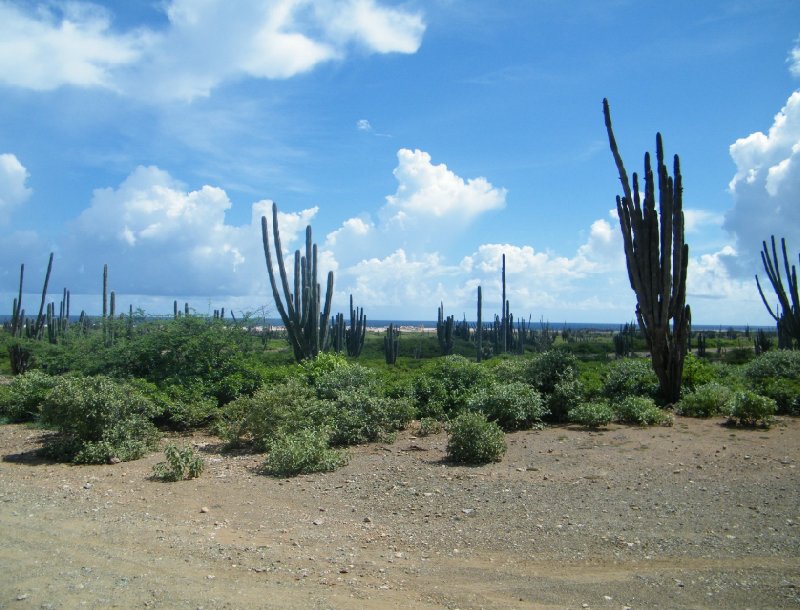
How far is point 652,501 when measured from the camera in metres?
7.55

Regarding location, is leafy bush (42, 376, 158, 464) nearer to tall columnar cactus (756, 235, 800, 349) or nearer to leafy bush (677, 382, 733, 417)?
leafy bush (677, 382, 733, 417)

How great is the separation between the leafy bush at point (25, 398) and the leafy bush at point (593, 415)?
465 inches

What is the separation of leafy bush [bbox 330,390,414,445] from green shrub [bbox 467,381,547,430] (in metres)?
1.42

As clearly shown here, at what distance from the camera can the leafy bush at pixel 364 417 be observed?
11.8 m

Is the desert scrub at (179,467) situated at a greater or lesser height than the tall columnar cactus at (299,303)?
lesser

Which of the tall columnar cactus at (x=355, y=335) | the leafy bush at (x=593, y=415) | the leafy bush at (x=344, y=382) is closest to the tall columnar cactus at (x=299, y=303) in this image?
the leafy bush at (x=344, y=382)

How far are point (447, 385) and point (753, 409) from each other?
19.8ft

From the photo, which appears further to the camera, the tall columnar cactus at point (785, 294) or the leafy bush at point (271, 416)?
the tall columnar cactus at point (785, 294)

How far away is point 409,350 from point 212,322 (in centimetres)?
3693

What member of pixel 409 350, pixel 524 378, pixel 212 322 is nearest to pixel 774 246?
pixel 524 378

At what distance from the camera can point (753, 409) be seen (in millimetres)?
11789

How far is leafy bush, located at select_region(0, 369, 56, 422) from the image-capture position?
49.4ft

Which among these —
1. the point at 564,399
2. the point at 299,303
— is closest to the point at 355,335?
the point at 299,303

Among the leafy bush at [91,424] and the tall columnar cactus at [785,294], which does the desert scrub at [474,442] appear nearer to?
the leafy bush at [91,424]
